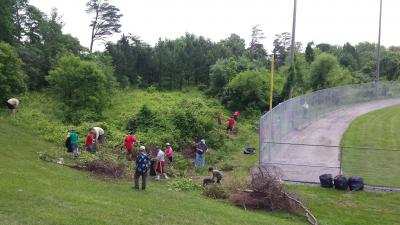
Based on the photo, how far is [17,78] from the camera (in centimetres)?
3647

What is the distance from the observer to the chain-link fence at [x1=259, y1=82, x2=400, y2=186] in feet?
81.2

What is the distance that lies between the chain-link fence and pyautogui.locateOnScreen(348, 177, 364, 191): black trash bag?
110 centimetres

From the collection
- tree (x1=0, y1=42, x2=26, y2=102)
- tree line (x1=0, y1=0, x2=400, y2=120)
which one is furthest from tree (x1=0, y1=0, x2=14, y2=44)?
tree (x1=0, y1=42, x2=26, y2=102)

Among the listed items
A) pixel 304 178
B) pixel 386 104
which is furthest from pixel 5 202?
pixel 386 104

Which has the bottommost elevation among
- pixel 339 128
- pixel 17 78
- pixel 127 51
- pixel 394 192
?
pixel 394 192

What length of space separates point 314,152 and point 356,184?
23.3 ft

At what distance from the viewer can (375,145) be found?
3142 centimetres

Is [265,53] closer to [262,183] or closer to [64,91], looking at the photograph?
[64,91]

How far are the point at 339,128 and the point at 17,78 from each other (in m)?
26.3


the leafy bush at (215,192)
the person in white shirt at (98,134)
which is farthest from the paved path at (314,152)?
the person in white shirt at (98,134)

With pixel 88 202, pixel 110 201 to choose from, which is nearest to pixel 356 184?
pixel 110 201

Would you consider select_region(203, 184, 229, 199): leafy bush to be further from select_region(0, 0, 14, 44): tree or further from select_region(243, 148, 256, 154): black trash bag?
select_region(0, 0, 14, 44): tree

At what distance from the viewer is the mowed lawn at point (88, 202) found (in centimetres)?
1252

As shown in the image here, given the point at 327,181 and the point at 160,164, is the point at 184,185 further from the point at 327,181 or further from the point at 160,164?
the point at 327,181
